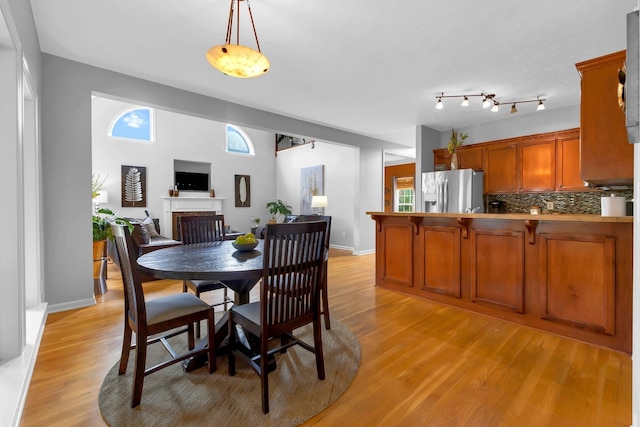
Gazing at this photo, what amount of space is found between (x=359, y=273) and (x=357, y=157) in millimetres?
2781

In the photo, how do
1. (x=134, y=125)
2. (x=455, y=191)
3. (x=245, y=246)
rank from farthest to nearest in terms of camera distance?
(x=134, y=125) → (x=455, y=191) → (x=245, y=246)

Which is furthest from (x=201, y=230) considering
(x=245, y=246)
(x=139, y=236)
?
(x=139, y=236)

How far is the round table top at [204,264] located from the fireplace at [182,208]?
16.8 ft

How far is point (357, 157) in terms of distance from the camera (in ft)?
21.3

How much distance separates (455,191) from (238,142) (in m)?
5.76

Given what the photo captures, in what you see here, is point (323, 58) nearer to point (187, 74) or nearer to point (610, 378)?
point (187, 74)

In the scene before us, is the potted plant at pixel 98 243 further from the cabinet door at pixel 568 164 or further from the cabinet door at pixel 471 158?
the cabinet door at pixel 568 164

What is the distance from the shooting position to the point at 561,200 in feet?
15.3

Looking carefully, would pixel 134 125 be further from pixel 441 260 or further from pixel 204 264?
pixel 441 260

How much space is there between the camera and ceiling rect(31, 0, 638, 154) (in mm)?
2295

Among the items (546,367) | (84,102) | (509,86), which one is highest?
(509,86)

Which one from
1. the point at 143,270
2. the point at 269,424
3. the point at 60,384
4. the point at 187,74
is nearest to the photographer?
the point at 269,424

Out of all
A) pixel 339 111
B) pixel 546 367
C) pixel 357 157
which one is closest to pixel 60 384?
pixel 546 367

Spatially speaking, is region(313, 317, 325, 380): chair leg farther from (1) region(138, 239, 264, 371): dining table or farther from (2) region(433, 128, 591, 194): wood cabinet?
(2) region(433, 128, 591, 194): wood cabinet
